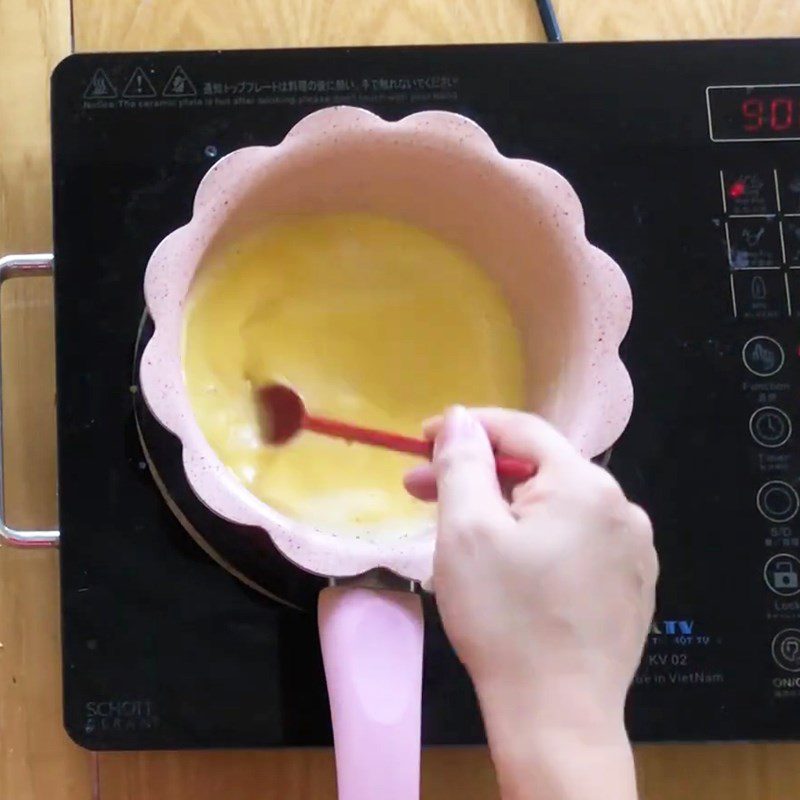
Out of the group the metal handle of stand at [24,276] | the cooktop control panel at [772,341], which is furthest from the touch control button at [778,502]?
the metal handle of stand at [24,276]

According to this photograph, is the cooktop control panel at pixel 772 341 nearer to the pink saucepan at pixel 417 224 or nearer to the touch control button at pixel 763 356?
the touch control button at pixel 763 356

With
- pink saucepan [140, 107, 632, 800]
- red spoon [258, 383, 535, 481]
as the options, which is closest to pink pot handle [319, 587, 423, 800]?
pink saucepan [140, 107, 632, 800]

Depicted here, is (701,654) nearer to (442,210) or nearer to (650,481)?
(650,481)

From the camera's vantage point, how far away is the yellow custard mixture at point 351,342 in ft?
1.73

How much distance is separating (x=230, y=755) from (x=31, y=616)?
0.13m

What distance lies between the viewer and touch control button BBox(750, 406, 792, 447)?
1.74 ft

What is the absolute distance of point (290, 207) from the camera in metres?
0.53

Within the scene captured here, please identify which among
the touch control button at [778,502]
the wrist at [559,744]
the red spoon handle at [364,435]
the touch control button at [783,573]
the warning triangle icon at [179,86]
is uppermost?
the warning triangle icon at [179,86]

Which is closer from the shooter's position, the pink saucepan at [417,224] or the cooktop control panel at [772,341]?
the pink saucepan at [417,224]

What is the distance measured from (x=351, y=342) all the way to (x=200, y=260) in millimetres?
112

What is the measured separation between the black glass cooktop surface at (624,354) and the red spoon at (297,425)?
2.3 inches

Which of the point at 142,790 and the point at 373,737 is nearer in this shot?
the point at 373,737

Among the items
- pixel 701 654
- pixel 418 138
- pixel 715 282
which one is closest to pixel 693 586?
pixel 701 654

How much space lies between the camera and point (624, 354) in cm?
54
